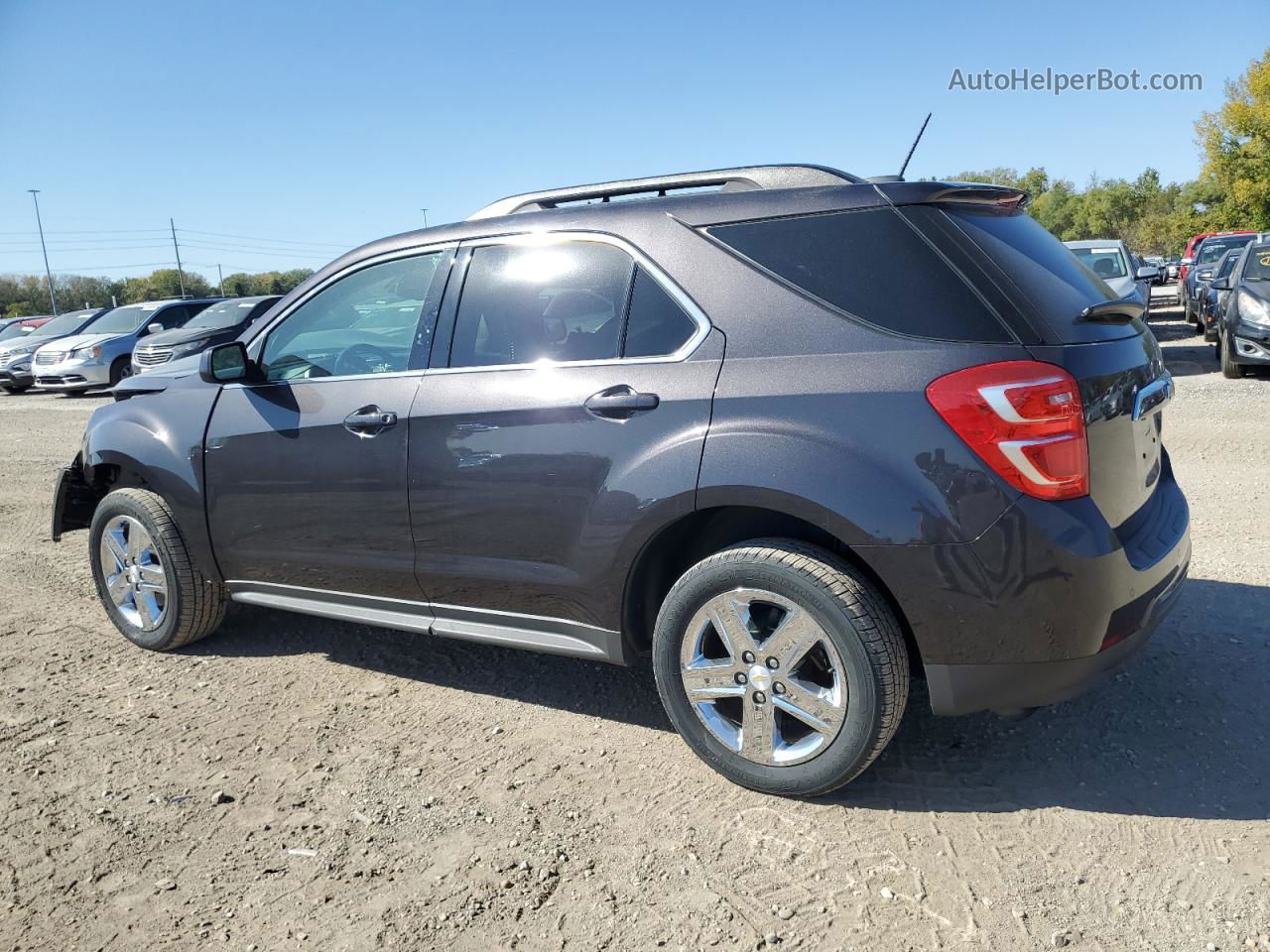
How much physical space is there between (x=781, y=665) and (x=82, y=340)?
1984cm

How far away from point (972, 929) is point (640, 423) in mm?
1649

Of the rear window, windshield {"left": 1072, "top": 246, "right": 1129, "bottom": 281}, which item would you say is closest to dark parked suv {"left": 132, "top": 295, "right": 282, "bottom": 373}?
windshield {"left": 1072, "top": 246, "right": 1129, "bottom": 281}

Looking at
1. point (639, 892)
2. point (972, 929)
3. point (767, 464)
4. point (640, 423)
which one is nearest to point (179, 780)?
point (639, 892)

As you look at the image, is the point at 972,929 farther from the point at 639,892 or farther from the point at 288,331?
the point at 288,331

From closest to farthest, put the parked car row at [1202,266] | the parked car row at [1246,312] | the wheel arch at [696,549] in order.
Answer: the wheel arch at [696,549] < the parked car row at [1246,312] < the parked car row at [1202,266]

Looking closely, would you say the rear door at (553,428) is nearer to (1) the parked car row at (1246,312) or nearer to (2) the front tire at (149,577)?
(2) the front tire at (149,577)

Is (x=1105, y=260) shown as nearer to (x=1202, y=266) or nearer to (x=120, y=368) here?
(x=1202, y=266)

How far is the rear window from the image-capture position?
2830 mm

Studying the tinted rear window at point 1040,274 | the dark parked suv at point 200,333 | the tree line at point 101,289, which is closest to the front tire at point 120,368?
the dark parked suv at point 200,333

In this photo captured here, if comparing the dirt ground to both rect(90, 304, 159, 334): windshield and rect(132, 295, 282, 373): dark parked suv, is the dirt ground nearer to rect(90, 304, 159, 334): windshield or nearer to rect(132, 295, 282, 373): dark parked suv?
rect(132, 295, 282, 373): dark parked suv

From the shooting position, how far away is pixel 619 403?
3.19 m

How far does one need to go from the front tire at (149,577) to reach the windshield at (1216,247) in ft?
75.9

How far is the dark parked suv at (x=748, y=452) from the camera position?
2746 millimetres

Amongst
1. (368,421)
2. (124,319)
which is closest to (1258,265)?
(368,421)
